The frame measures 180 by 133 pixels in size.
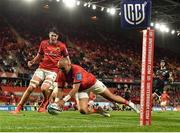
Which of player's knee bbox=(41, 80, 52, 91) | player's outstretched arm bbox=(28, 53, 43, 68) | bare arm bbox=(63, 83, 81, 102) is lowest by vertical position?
bare arm bbox=(63, 83, 81, 102)

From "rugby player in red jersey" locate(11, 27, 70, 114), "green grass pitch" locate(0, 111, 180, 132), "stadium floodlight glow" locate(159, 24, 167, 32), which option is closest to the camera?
"green grass pitch" locate(0, 111, 180, 132)

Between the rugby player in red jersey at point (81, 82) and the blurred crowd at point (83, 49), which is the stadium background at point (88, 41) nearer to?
the blurred crowd at point (83, 49)

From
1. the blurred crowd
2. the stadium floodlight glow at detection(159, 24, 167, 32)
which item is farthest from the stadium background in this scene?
the stadium floodlight glow at detection(159, 24, 167, 32)

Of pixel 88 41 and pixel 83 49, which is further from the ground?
pixel 88 41

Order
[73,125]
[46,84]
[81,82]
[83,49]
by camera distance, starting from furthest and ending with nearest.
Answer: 1. [83,49]
2. [46,84]
3. [81,82]
4. [73,125]

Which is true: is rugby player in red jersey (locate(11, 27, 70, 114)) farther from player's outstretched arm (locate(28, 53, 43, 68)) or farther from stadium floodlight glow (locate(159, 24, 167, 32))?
stadium floodlight glow (locate(159, 24, 167, 32))

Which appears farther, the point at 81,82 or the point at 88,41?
the point at 88,41

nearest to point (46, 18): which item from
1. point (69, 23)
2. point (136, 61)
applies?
point (69, 23)

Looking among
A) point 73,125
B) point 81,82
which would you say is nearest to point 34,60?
point 81,82

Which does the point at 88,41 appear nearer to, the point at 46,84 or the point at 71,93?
the point at 46,84

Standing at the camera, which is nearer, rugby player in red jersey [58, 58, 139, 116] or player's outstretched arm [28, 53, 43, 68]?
rugby player in red jersey [58, 58, 139, 116]

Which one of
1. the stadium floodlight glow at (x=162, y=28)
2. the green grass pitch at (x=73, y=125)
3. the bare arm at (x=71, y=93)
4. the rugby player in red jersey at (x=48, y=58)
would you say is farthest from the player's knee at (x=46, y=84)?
the stadium floodlight glow at (x=162, y=28)

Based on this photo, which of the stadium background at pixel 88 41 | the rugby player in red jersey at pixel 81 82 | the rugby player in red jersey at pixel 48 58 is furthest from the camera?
the stadium background at pixel 88 41

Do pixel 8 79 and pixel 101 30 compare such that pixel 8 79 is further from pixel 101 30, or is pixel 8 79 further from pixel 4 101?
pixel 101 30
